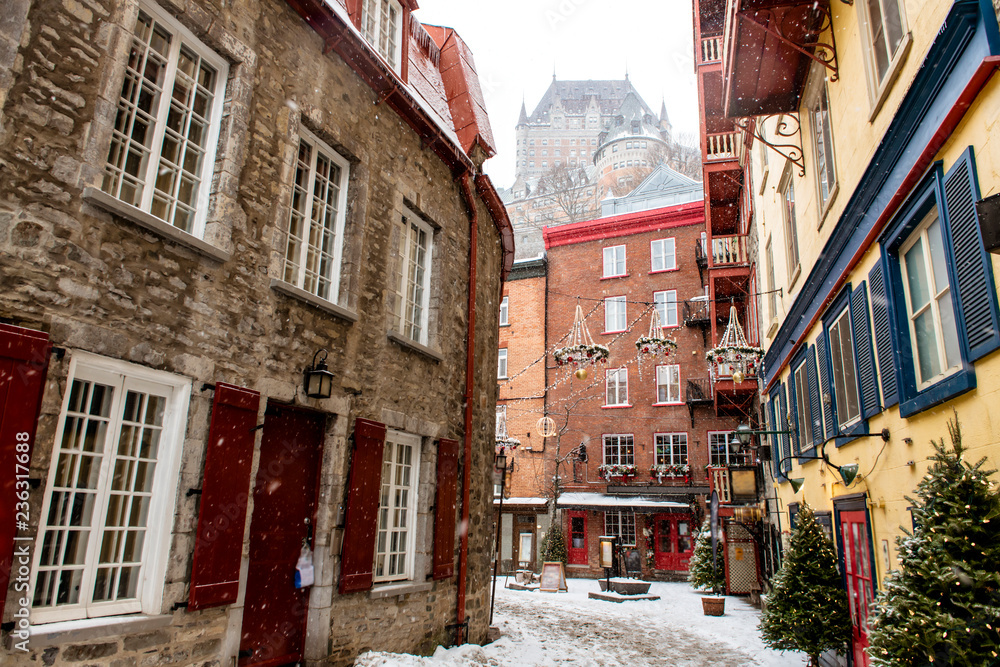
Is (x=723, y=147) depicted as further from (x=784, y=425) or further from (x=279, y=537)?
(x=279, y=537)

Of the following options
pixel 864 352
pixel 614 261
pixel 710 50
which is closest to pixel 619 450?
pixel 614 261

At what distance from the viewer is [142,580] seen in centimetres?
498

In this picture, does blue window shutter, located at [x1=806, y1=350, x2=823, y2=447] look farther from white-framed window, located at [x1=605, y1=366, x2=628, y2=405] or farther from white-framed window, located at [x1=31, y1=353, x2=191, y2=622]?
white-framed window, located at [x1=605, y1=366, x2=628, y2=405]

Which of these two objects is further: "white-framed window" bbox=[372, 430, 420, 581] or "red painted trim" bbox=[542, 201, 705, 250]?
"red painted trim" bbox=[542, 201, 705, 250]

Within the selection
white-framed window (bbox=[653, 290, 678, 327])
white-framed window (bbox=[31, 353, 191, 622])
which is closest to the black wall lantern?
white-framed window (bbox=[31, 353, 191, 622])

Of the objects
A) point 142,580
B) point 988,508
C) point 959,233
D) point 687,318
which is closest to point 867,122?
point 959,233

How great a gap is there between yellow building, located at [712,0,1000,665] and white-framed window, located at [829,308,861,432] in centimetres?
3

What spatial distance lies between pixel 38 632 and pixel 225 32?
5.02 m

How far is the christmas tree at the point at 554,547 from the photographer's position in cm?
2328

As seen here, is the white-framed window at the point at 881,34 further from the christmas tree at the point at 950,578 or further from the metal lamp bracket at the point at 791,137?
the christmas tree at the point at 950,578

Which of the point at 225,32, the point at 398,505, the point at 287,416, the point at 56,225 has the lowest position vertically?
the point at 398,505

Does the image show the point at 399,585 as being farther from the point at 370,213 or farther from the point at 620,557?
the point at 620,557

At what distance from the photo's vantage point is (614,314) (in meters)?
27.1

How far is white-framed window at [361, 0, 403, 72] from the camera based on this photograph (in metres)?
8.72
